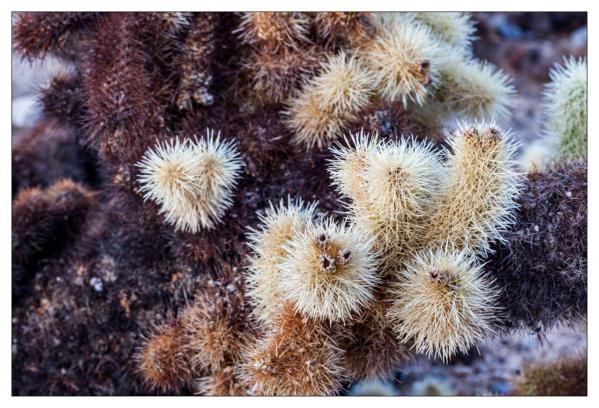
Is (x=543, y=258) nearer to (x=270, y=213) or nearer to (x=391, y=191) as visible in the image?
(x=391, y=191)

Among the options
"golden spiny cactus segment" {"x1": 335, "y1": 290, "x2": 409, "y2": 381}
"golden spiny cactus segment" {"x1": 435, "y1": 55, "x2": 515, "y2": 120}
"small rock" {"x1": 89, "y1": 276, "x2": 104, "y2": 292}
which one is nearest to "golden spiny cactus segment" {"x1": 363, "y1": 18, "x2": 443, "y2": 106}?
"golden spiny cactus segment" {"x1": 435, "y1": 55, "x2": 515, "y2": 120}

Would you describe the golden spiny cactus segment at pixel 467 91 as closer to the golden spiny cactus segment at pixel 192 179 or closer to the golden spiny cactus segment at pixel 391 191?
the golden spiny cactus segment at pixel 391 191

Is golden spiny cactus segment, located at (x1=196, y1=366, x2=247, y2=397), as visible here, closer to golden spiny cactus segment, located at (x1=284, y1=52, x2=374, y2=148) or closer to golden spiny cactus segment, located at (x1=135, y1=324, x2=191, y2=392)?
golden spiny cactus segment, located at (x1=135, y1=324, x2=191, y2=392)

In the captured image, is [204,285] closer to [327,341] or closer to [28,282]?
[327,341]

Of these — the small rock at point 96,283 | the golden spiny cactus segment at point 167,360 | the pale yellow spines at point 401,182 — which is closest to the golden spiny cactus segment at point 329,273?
the pale yellow spines at point 401,182
